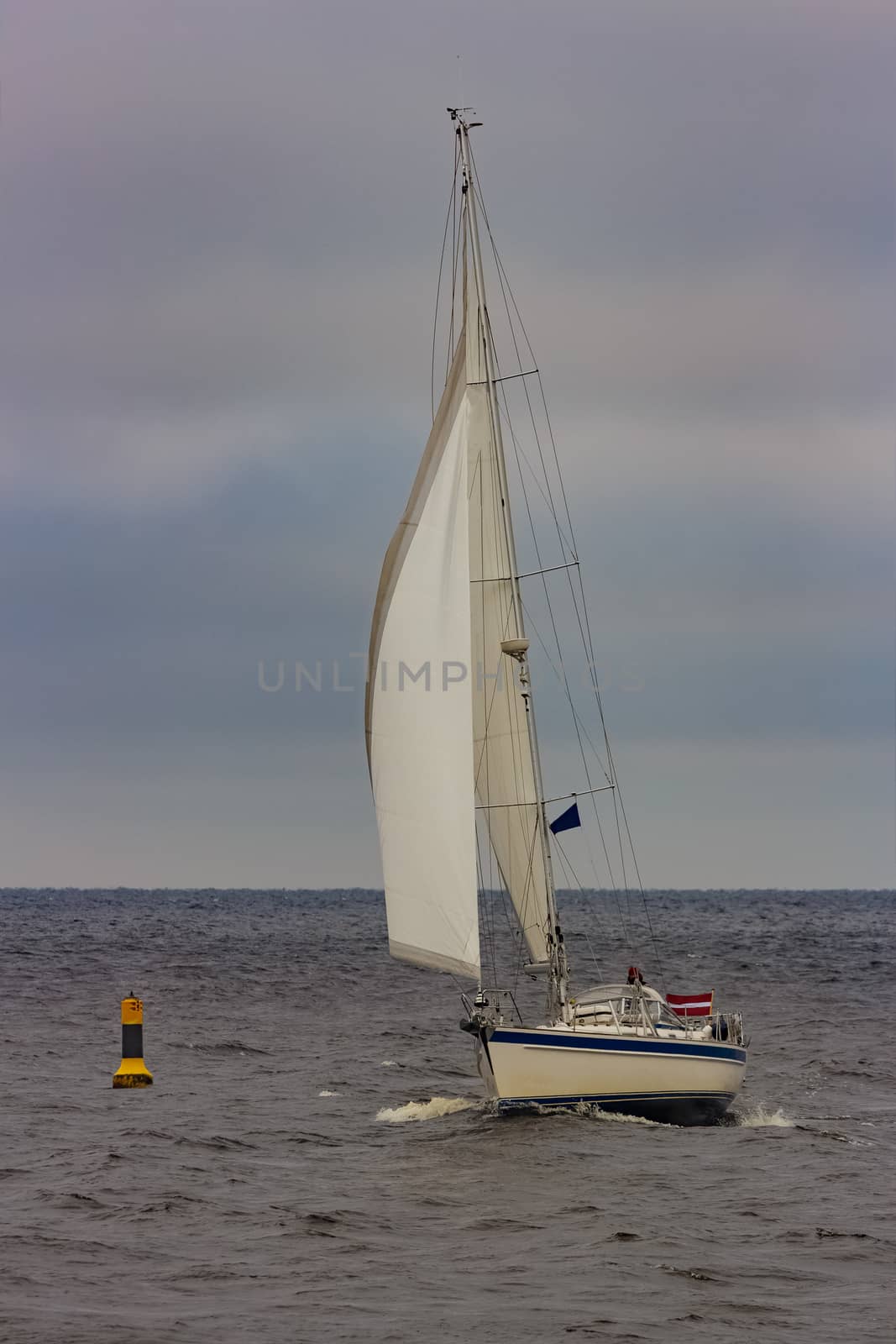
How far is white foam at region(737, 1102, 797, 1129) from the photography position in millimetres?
28266

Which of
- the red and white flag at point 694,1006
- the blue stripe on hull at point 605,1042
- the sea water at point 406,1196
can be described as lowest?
the sea water at point 406,1196

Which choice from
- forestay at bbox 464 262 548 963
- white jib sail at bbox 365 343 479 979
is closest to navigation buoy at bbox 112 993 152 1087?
white jib sail at bbox 365 343 479 979

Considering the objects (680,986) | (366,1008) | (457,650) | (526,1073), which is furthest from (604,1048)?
(680,986)

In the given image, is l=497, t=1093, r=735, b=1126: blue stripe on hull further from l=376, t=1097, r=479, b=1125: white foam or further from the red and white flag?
l=376, t=1097, r=479, b=1125: white foam

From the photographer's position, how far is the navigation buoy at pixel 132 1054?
31469 millimetres

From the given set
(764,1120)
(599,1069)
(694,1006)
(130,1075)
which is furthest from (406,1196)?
(130,1075)

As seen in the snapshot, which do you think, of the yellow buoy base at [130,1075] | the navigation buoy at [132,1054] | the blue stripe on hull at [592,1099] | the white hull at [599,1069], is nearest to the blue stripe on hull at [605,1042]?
the white hull at [599,1069]

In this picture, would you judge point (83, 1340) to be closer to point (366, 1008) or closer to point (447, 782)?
point (447, 782)

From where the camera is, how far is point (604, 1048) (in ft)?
85.3

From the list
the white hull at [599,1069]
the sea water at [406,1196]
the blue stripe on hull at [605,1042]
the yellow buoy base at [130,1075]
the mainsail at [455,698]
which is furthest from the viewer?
the yellow buoy base at [130,1075]

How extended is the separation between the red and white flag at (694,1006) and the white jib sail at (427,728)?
5.09 metres

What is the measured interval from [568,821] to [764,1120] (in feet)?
19.8

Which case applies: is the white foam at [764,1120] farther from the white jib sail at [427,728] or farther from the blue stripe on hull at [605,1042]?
the white jib sail at [427,728]

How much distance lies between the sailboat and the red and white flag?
0.11ft
